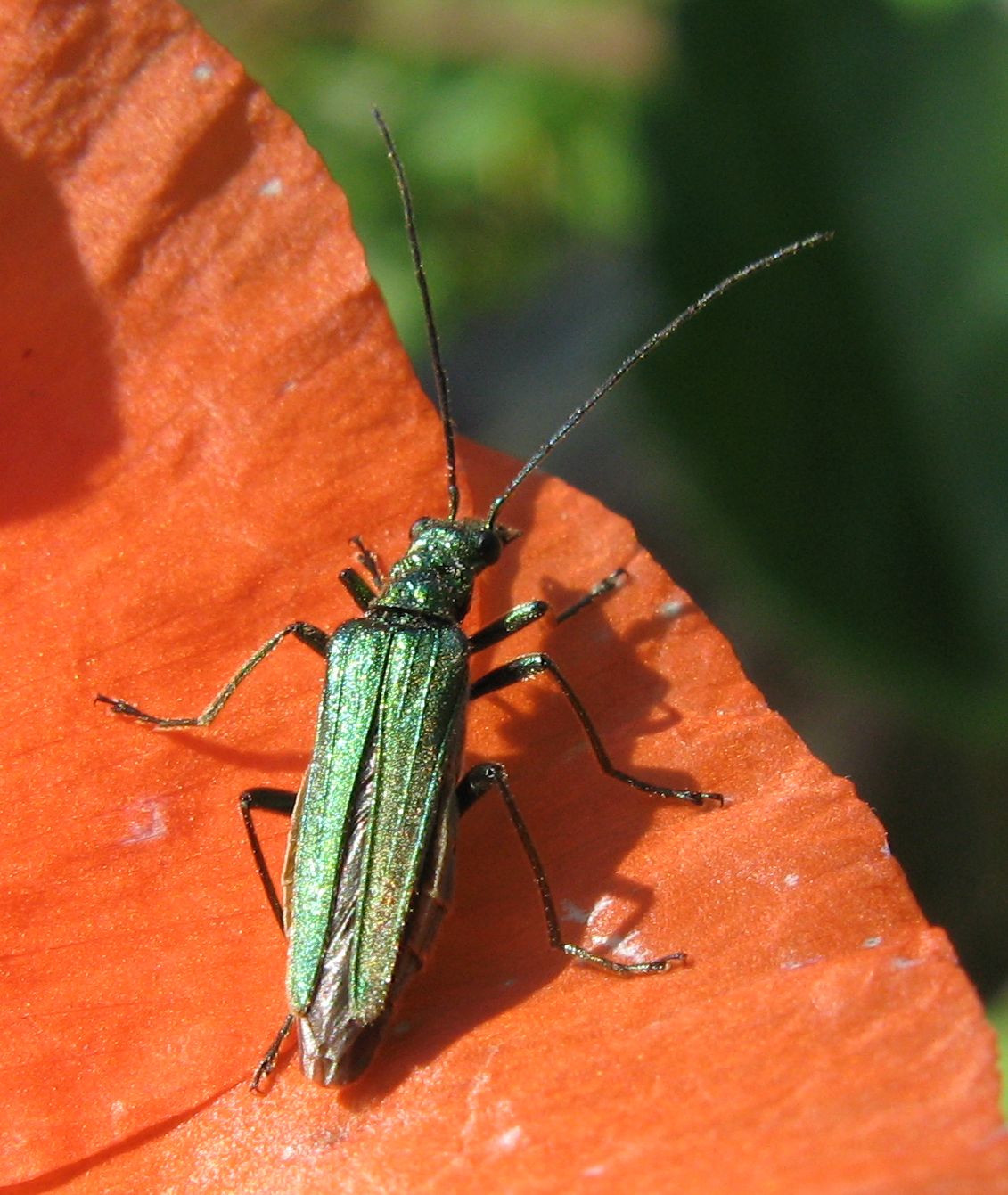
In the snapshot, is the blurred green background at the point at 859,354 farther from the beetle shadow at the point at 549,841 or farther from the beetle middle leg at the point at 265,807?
the beetle middle leg at the point at 265,807

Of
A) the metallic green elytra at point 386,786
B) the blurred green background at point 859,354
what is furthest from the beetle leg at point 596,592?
the blurred green background at point 859,354

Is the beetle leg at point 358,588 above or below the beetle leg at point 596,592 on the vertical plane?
above

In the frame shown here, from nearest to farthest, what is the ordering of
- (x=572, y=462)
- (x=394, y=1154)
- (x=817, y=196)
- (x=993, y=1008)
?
(x=394, y=1154), (x=993, y=1008), (x=817, y=196), (x=572, y=462)

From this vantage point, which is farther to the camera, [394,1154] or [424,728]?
[424,728]

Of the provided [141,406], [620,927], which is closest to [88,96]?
[141,406]

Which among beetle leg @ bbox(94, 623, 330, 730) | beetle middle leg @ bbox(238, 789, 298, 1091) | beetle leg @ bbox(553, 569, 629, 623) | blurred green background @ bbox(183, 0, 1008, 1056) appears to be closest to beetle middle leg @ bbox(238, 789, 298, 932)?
beetle middle leg @ bbox(238, 789, 298, 1091)

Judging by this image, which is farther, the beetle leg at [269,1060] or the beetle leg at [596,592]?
the beetle leg at [596,592]

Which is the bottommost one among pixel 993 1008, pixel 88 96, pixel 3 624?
pixel 993 1008

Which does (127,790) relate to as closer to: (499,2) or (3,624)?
(3,624)
